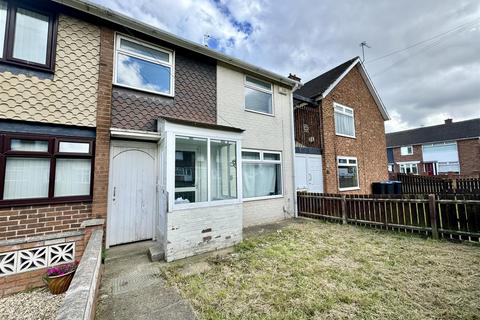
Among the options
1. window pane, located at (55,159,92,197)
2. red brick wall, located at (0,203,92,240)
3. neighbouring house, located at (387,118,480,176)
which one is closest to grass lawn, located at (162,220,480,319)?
red brick wall, located at (0,203,92,240)

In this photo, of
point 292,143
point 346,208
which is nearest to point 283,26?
point 292,143

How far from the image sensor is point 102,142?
4.50 metres

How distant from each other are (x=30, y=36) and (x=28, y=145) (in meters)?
2.26

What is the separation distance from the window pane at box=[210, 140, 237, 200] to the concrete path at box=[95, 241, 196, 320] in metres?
2.13

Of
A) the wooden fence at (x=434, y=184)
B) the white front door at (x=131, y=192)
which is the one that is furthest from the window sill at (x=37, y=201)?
the wooden fence at (x=434, y=184)

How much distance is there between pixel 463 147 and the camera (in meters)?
25.0

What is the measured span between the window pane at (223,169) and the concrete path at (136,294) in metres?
2.13

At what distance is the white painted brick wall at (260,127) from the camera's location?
684 centimetres

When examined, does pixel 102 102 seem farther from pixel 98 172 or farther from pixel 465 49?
pixel 465 49

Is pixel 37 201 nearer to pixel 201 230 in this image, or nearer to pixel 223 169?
pixel 201 230

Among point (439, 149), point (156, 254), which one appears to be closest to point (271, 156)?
point (156, 254)

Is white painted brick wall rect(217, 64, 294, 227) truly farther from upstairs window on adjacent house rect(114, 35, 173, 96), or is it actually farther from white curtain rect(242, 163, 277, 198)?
upstairs window on adjacent house rect(114, 35, 173, 96)

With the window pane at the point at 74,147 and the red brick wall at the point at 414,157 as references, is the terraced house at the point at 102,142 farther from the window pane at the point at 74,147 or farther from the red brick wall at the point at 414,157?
the red brick wall at the point at 414,157

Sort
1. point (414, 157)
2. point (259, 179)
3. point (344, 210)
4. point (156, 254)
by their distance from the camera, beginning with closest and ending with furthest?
point (156, 254) → point (344, 210) → point (259, 179) → point (414, 157)
